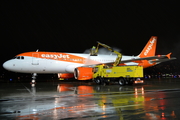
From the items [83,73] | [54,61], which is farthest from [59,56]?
[83,73]

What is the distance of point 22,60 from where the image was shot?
2380 cm

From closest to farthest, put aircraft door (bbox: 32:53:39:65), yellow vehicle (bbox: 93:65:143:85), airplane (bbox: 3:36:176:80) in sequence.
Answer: yellow vehicle (bbox: 93:65:143:85) → airplane (bbox: 3:36:176:80) → aircraft door (bbox: 32:53:39:65)

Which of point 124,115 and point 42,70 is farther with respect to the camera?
point 42,70

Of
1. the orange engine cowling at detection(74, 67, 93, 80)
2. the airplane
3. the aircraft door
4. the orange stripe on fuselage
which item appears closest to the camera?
the orange engine cowling at detection(74, 67, 93, 80)

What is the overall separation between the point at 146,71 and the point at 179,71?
13.5m

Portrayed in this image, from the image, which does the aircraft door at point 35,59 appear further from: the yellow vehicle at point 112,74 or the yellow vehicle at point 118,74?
the yellow vehicle at point 118,74

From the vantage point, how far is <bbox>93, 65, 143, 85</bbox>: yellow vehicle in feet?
67.4

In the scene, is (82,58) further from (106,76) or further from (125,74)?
(125,74)

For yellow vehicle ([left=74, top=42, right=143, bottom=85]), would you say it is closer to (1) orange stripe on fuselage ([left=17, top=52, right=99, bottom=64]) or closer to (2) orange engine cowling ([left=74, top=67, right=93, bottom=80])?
(2) orange engine cowling ([left=74, top=67, right=93, bottom=80])

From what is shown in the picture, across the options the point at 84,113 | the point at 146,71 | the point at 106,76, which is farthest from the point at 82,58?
the point at 146,71

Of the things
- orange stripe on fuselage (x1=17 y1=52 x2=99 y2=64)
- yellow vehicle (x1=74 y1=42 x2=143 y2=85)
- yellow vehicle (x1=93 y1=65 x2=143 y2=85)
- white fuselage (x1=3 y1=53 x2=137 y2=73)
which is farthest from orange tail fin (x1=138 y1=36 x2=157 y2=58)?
yellow vehicle (x1=93 y1=65 x2=143 y2=85)

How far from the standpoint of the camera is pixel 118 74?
21375mm

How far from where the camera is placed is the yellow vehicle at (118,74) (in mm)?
20538

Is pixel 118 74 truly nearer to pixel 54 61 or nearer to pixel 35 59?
pixel 54 61
